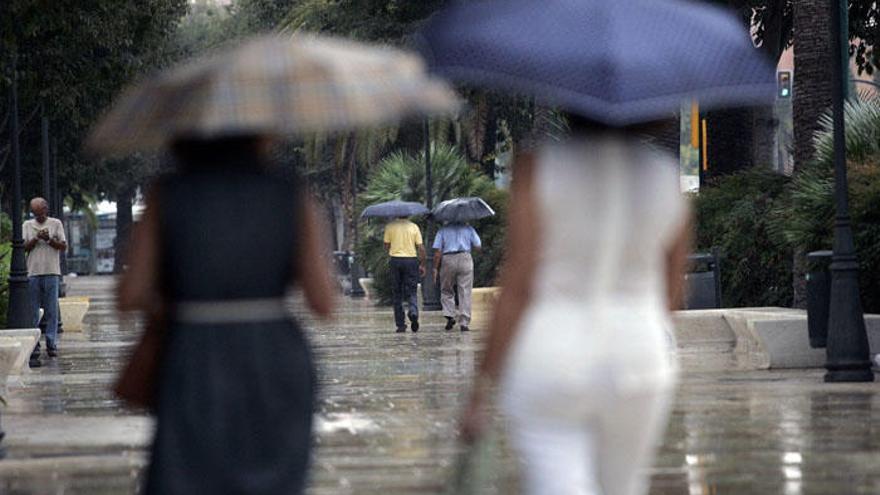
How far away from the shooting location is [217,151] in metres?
5.76

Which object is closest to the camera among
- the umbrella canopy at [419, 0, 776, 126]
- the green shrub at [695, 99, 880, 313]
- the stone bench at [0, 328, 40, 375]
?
the umbrella canopy at [419, 0, 776, 126]

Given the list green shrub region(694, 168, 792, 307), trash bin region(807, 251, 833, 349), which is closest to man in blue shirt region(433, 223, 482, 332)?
green shrub region(694, 168, 792, 307)

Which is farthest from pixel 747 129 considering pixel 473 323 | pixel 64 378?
pixel 64 378

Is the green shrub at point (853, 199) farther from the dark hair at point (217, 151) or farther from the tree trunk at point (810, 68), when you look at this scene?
the dark hair at point (217, 151)

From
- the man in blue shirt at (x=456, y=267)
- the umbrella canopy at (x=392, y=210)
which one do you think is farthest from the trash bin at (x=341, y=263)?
the man in blue shirt at (x=456, y=267)

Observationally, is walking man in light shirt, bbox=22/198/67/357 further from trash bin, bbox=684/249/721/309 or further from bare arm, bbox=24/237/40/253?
trash bin, bbox=684/249/721/309

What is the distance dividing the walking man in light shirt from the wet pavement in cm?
249

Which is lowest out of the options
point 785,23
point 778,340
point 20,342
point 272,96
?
point 778,340

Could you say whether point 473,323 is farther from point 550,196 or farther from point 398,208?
point 550,196

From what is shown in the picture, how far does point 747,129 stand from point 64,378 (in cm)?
1520

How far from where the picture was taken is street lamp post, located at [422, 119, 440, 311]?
38000mm

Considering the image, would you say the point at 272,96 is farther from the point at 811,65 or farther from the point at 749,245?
the point at 749,245

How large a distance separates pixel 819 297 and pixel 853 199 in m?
1.13

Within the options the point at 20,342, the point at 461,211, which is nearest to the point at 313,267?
the point at 20,342
